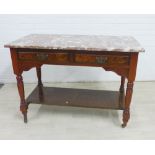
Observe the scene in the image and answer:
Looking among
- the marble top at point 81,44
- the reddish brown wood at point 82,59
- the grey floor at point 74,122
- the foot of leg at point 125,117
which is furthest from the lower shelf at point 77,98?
the marble top at point 81,44

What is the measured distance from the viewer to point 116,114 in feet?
7.95

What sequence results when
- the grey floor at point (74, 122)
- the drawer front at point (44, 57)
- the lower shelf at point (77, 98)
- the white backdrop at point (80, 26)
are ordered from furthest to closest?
the white backdrop at point (80, 26), the lower shelf at point (77, 98), the grey floor at point (74, 122), the drawer front at point (44, 57)

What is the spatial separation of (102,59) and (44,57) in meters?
0.51

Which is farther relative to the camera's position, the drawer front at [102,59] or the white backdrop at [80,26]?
the white backdrop at [80,26]

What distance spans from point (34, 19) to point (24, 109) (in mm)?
1305

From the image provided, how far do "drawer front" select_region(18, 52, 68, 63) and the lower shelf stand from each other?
0.52 meters

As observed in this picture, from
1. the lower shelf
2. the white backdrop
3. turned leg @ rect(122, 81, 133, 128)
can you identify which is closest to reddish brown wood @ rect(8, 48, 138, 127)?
turned leg @ rect(122, 81, 133, 128)

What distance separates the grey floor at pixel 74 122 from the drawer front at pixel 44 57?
0.71 m

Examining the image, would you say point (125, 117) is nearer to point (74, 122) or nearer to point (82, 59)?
point (74, 122)

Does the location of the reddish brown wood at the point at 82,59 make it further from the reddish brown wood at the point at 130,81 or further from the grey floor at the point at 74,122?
the grey floor at the point at 74,122

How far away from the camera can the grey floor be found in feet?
6.77

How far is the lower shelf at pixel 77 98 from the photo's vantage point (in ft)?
7.20

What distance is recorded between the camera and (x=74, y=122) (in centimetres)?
227

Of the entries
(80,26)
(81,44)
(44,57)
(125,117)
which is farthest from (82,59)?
(80,26)
